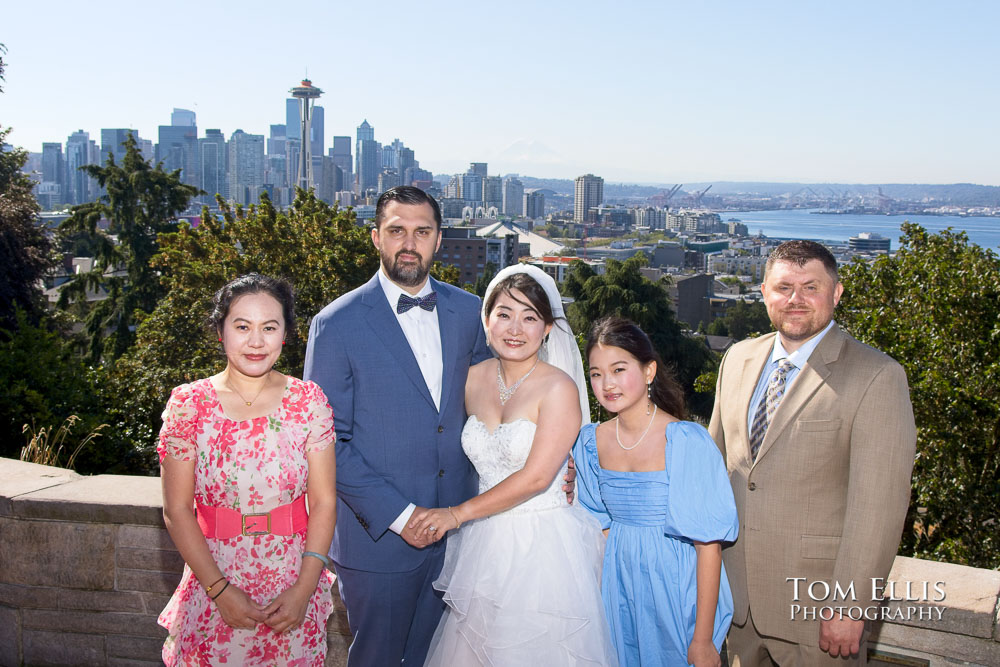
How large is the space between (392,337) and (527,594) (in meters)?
0.94

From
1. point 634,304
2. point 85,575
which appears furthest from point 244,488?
point 634,304

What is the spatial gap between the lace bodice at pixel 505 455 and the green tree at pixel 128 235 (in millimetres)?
25861

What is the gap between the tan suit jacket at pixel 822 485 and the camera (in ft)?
7.27

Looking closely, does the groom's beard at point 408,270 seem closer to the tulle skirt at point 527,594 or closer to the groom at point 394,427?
the groom at point 394,427

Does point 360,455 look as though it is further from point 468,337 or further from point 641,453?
point 641,453

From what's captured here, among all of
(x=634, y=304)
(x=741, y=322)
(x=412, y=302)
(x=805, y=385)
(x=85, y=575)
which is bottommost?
(x=741, y=322)

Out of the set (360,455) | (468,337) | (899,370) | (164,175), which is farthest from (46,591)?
(164,175)

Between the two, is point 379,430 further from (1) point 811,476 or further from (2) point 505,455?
(1) point 811,476

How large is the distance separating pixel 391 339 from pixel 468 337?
0.99 feet

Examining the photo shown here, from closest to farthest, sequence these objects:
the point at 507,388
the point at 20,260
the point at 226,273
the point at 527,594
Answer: the point at 527,594 < the point at 507,388 < the point at 20,260 < the point at 226,273

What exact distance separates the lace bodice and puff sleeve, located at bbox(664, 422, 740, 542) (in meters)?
0.40

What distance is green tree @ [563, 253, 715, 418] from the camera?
30.6 m

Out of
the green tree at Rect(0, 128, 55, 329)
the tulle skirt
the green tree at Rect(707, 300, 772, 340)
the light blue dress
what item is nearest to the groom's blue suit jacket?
the tulle skirt

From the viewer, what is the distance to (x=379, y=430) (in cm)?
259
